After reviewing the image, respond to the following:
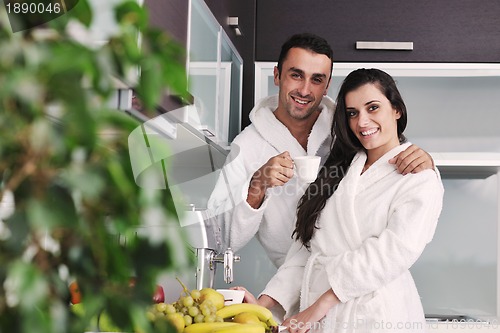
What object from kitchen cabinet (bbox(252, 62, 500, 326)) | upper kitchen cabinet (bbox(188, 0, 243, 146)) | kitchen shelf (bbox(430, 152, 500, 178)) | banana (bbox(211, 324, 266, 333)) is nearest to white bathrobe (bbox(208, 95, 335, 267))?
upper kitchen cabinet (bbox(188, 0, 243, 146))

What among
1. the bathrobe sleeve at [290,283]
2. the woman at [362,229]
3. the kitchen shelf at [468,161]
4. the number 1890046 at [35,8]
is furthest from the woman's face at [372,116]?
the number 1890046 at [35,8]

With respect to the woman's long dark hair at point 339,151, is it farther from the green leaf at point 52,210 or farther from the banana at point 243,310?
the green leaf at point 52,210

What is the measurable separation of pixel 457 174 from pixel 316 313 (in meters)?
1.36

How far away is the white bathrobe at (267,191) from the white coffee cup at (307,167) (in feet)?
0.96

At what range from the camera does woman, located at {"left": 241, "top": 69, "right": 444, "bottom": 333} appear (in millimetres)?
1970

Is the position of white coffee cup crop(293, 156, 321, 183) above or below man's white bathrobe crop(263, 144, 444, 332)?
above

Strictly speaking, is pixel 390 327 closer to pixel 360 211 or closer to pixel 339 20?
pixel 360 211

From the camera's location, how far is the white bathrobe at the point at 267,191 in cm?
236

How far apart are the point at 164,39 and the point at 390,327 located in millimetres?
1787

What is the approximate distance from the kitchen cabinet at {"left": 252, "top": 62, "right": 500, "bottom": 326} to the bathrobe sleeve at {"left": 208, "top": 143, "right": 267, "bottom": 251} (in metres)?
0.65

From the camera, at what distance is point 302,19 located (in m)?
3.02

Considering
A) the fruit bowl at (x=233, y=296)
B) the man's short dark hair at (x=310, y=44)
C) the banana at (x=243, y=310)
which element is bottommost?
the fruit bowl at (x=233, y=296)

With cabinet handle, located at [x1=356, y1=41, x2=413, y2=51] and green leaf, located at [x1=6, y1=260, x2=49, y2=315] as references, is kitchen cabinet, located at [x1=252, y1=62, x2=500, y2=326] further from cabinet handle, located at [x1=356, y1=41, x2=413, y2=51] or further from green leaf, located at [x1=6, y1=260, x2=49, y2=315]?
green leaf, located at [x1=6, y1=260, x2=49, y2=315]

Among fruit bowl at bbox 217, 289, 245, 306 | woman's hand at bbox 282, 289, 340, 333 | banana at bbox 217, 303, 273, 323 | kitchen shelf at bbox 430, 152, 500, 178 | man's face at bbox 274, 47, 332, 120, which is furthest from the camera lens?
kitchen shelf at bbox 430, 152, 500, 178
